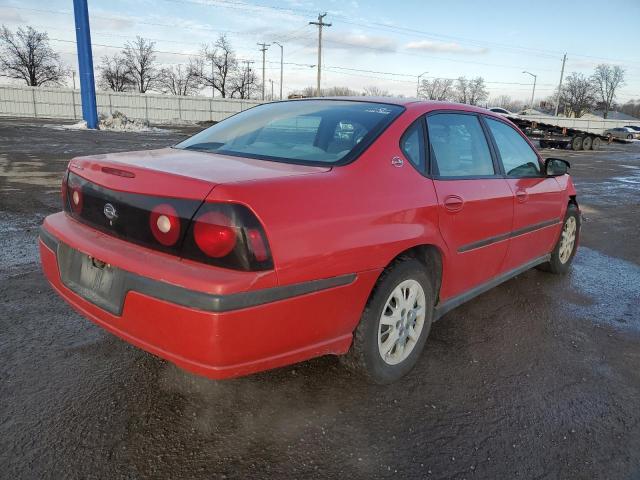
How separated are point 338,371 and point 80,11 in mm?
26178

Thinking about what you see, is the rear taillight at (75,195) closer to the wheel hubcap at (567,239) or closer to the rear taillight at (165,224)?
the rear taillight at (165,224)

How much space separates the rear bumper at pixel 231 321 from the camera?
71.7 inches

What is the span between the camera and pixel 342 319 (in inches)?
87.4

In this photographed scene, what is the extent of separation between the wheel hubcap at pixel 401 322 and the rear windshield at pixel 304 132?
78 centimetres

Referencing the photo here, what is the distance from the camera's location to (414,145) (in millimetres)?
2686

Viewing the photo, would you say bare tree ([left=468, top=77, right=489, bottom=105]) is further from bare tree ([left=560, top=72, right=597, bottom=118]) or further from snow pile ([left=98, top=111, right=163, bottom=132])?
snow pile ([left=98, top=111, right=163, bottom=132])

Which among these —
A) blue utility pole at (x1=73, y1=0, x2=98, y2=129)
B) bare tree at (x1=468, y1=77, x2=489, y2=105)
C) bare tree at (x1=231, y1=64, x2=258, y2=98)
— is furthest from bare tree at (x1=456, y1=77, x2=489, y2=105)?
blue utility pole at (x1=73, y1=0, x2=98, y2=129)

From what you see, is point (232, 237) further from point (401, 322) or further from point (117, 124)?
point (117, 124)

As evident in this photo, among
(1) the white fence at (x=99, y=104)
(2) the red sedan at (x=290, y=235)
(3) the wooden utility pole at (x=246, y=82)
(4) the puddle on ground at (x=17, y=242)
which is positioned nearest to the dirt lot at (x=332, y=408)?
(2) the red sedan at (x=290, y=235)

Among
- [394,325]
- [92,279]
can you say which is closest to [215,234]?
[92,279]

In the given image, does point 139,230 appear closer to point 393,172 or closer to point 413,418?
point 393,172

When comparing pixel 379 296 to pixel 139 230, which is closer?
pixel 139 230

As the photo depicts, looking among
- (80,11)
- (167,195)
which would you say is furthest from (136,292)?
(80,11)

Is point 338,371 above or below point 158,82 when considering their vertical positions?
below
